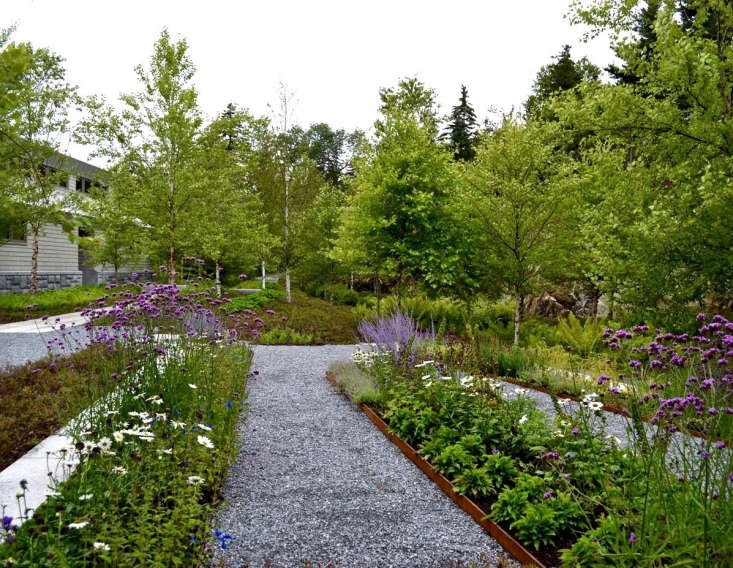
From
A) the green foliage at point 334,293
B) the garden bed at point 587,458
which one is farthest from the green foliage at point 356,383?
the green foliage at point 334,293

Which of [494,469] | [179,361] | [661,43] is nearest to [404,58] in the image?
[661,43]

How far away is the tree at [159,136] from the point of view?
1352 cm

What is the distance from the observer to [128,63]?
44.3 ft

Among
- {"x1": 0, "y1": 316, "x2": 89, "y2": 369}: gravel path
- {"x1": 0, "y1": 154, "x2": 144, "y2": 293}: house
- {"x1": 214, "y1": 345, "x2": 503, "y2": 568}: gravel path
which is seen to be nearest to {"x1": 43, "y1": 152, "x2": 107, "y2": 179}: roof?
{"x1": 0, "y1": 154, "x2": 144, "y2": 293}: house

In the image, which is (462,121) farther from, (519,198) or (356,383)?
(356,383)

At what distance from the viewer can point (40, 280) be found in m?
18.5

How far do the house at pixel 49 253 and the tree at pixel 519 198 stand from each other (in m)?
12.7

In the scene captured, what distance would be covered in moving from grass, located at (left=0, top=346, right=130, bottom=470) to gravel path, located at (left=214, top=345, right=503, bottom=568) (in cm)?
147

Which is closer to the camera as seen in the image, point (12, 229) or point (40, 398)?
point (40, 398)

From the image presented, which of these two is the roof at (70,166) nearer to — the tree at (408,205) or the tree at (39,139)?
the tree at (39,139)

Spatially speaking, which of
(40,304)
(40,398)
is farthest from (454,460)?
(40,304)

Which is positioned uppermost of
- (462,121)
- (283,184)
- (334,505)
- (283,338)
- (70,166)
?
(462,121)

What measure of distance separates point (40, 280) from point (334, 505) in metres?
20.1

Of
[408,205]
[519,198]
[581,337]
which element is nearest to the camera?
[581,337]
